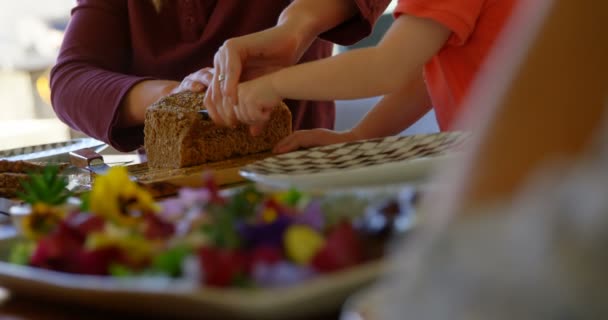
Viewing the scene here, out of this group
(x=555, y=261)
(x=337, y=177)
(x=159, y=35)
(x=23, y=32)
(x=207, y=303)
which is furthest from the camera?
(x=23, y=32)

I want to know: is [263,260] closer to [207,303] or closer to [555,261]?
[207,303]

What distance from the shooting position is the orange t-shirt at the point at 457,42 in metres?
1.20

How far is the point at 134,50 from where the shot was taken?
1792 millimetres

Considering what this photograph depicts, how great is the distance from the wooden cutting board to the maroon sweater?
0.37m

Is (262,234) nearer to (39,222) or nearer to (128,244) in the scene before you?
(128,244)

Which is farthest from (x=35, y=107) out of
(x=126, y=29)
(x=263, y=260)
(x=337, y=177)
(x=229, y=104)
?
(x=263, y=260)

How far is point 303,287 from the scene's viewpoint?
1.16 ft

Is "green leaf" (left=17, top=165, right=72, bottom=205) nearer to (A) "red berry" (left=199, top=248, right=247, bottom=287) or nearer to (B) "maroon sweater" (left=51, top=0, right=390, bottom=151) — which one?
(A) "red berry" (left=199, top=248, right=247, bottom=287)

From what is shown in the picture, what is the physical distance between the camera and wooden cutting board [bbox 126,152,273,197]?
0.90m

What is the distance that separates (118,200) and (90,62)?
136 centimetres

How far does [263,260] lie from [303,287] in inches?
1.2

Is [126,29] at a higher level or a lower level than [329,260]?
higher

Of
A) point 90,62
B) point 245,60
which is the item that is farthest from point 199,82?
point 90,62

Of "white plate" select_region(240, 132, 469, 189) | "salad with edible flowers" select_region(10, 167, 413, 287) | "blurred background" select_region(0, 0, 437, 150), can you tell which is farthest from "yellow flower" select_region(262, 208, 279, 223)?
"blurred background" select_region(0, 0, 437, 150)
